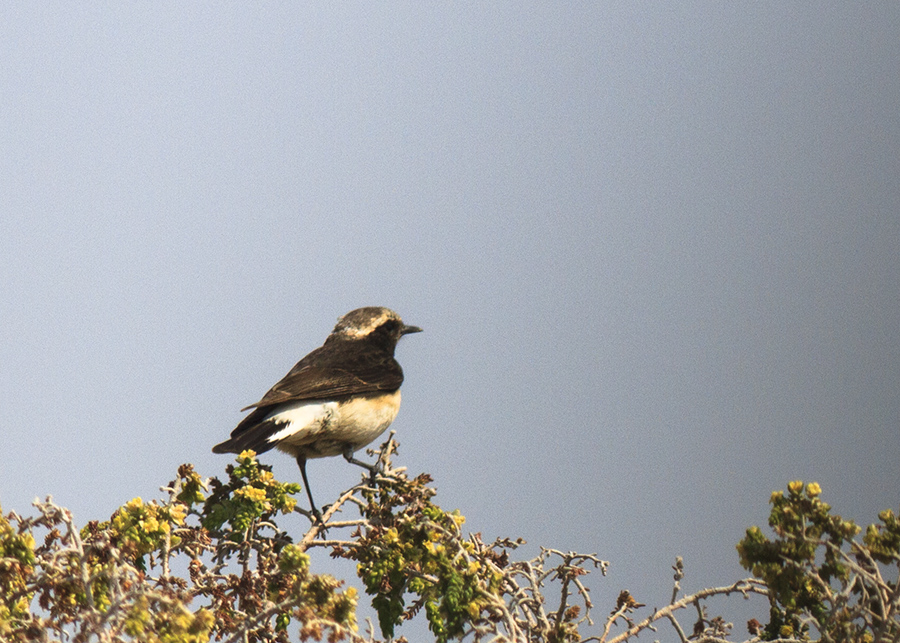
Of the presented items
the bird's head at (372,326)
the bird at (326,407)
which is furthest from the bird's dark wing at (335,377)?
the bird's head at (372,326)

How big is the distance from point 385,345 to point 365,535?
14.3 feet

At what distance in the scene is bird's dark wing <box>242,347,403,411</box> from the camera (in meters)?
7.43

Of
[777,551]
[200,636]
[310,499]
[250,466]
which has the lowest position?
[200,636]

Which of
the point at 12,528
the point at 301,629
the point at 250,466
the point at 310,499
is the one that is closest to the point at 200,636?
the point at 301,629

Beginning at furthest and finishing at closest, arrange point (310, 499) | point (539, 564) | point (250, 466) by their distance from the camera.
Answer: point (310, 499) → point (539, 564) → point (250, 466)

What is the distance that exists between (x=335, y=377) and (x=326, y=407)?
30 cm

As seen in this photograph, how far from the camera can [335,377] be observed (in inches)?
306

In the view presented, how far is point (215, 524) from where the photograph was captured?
4.65 meters

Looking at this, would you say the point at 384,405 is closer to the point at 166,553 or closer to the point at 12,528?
the point at 166,553

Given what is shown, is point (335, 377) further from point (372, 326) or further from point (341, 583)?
point (341, 583)

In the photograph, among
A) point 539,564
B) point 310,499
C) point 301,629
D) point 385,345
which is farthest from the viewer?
point 385,345

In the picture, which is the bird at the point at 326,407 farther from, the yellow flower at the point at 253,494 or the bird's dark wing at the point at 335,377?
the yellow flower at the point at 253,494

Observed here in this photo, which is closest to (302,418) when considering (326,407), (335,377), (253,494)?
(326,407)

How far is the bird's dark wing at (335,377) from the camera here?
7.43 metres
